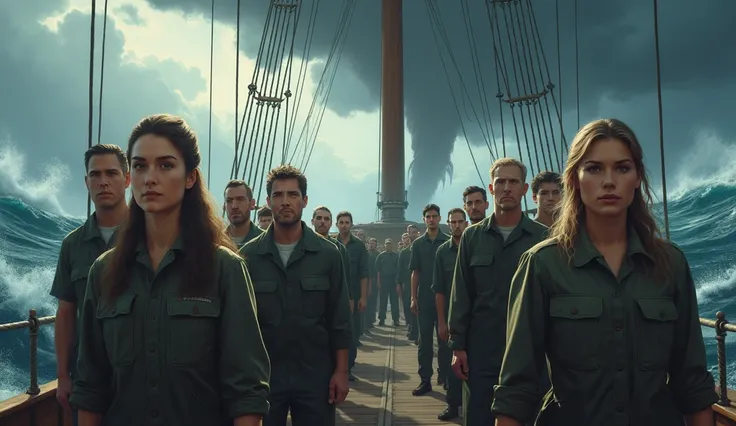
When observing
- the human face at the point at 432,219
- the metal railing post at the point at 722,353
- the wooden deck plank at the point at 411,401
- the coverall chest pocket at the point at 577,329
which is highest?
the human face at the point at 432,219

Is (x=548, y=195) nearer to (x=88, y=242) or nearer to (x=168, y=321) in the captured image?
(x=88, y=242)

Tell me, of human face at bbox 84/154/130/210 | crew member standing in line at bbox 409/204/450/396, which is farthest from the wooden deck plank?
human face at bbox 84/154/130/210

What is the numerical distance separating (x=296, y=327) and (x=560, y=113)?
47.6ft

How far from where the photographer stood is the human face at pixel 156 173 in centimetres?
229

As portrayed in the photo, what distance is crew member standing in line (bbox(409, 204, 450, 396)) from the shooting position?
28.8 feet

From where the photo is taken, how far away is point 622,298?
231cm

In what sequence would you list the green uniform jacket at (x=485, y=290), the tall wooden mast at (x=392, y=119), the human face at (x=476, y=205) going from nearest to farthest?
the green uniform jacket at (x=485, y=290) → the human face at (x=476, y=205) → the tall wooden mast at (x=392, y=119)

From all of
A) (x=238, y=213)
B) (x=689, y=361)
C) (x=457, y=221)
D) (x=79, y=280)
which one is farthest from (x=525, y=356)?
(x=457, y=221)

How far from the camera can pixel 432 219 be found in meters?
9.58

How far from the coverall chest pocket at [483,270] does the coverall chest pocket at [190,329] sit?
2898mm

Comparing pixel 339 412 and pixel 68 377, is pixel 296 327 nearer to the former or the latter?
pixel 68 377

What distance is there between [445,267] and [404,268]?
25.9 feet

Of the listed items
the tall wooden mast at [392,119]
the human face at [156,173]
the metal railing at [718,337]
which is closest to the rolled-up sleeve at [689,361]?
the human face at [156,173]

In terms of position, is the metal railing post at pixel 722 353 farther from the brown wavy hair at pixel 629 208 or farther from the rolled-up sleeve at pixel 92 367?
the rolled-up sleeve at pixel 92 367
